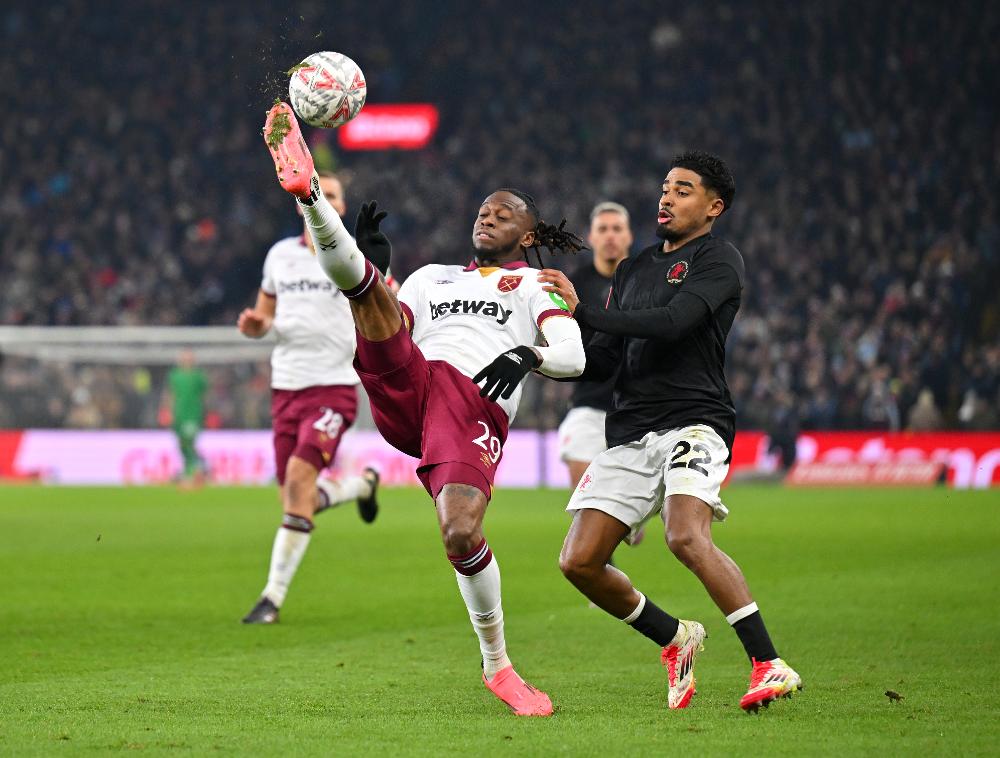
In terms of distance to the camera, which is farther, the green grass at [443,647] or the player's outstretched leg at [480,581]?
the player's outstretched leg at [480,581]

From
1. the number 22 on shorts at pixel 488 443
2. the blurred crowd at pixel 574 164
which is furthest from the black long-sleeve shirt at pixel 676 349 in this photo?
the blurred crowd at pixel 574 164

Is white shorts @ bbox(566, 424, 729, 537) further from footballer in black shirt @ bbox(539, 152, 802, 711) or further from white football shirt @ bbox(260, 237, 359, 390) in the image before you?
white football shirt @ bbox(260, 237, 359, 390)

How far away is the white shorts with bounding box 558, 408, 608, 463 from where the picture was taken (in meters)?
9.74

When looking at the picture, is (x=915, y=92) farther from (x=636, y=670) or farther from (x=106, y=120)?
(x=636, y=670)

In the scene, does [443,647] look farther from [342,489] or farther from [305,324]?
[305,324]

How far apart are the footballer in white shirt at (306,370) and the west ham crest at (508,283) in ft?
9.81

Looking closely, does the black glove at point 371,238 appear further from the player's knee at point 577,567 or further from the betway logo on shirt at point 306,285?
the betway logo on shirt at point 306,285

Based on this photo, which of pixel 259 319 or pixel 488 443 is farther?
pixel 259 319

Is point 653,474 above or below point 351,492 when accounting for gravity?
above

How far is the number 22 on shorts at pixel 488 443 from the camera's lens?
6.00m

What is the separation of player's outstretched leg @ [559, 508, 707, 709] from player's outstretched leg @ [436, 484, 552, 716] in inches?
13.1

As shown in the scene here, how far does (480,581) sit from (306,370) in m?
3.98

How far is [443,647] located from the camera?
7555mm

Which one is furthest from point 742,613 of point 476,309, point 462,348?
point 476,309
